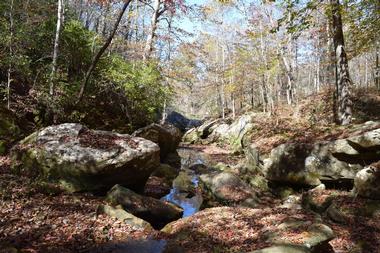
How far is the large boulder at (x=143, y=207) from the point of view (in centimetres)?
964

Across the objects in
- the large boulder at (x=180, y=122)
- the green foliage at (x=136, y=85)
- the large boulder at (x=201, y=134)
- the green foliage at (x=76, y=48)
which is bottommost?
the large boulder at (x=201, y=134)

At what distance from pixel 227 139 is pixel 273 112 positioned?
5.03 metres

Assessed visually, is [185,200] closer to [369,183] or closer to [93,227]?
[93,227]

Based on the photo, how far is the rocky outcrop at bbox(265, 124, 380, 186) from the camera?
34.6 feet

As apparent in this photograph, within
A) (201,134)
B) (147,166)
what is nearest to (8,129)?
(147,166)

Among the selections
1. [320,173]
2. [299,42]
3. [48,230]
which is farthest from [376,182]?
[299,42]

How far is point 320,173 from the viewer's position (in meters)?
11.5

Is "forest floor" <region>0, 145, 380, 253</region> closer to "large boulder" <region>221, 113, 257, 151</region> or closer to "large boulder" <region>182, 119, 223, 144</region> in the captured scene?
"large boulder" <region>221, 113, 257, 151</region>

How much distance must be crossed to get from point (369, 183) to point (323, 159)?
8.63ft

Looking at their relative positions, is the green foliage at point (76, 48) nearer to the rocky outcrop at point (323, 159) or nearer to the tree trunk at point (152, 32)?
the tree trunk at point (152, 32)

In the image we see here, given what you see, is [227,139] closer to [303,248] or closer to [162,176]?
[162,176]

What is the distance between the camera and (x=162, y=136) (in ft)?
57.9

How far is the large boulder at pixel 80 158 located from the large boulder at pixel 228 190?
9.77 feet

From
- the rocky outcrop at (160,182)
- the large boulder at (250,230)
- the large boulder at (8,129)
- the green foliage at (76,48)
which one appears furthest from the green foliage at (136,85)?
the large boulder at (250,230)
